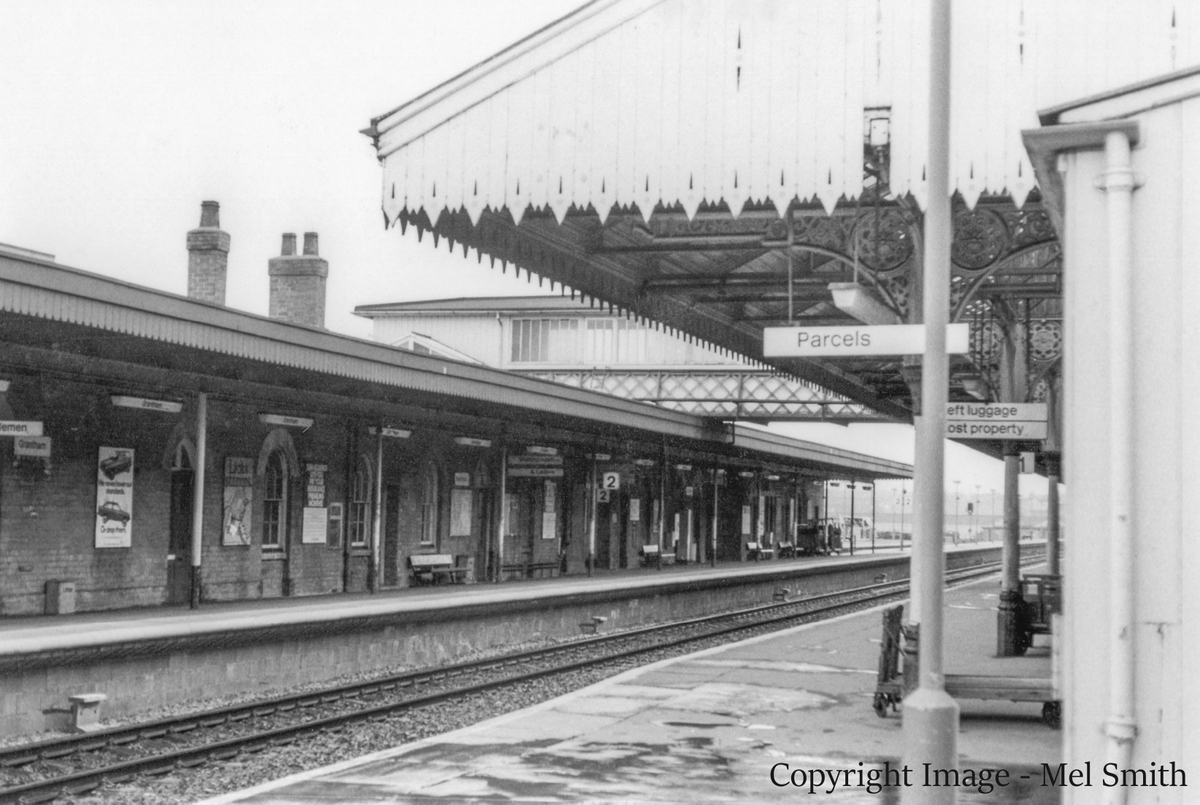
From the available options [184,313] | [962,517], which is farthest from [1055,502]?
[962,517]

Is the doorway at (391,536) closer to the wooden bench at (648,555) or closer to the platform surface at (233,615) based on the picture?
the platform surface at (233,615)

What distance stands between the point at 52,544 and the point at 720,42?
424 inches

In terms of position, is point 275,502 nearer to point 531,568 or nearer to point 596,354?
point 531,568

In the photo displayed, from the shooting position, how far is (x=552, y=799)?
819cm

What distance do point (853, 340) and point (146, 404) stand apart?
10945 mm

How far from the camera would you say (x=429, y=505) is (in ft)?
83.7

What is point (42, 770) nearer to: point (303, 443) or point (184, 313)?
A: point (184, 313)

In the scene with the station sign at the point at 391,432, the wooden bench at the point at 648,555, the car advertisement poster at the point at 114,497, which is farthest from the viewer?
the wooden bench at the point at 648,555

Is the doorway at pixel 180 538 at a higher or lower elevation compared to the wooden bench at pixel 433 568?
higher

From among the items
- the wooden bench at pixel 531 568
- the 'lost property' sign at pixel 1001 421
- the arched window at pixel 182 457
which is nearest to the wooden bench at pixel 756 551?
the wooden bench at pixel 531 568

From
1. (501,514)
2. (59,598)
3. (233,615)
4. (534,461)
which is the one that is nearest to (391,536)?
(501,514)

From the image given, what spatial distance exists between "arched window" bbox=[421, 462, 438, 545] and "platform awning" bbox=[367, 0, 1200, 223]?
14.9 m

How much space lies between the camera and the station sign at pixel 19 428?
48.7 feet

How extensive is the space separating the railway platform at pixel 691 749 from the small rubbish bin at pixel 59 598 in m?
6.94
